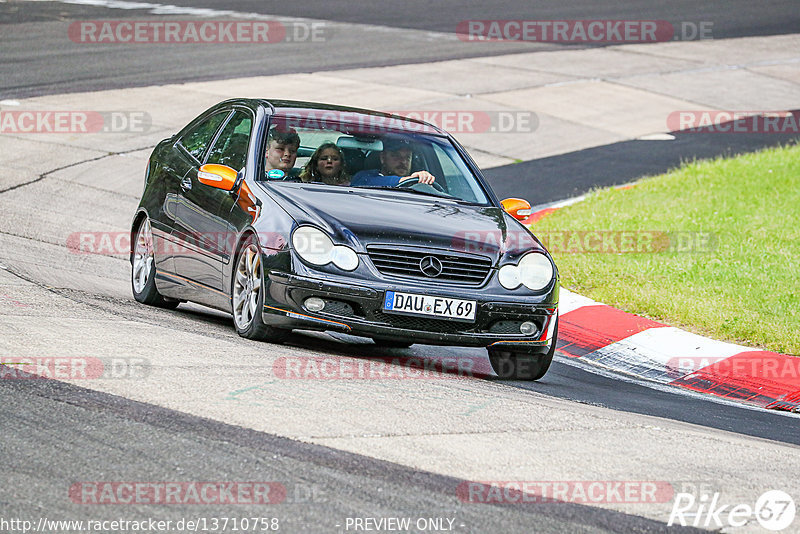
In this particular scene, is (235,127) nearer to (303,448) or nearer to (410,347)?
(410,347)

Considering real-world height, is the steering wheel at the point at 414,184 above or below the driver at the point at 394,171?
below

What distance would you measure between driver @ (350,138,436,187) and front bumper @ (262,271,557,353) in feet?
4.45

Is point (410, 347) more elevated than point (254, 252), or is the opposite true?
point (254, 252)

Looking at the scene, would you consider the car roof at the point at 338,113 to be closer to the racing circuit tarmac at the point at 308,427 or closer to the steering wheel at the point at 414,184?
the steering wheel at the point at 414,184

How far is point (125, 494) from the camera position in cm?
455

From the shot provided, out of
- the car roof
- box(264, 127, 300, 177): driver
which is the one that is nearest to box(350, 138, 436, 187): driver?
the car roof

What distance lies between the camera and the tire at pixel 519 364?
793cm

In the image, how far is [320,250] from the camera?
24.0ft

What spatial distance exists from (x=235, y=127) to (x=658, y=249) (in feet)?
16.1

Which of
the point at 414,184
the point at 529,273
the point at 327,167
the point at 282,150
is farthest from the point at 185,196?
the point at 529,273

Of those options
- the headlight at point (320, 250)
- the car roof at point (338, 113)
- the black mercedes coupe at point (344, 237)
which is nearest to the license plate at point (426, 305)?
the black mercedes coupe at point (344, 237)

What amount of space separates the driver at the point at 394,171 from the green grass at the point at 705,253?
2.48 metres

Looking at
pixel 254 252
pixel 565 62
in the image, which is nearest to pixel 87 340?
pixel 254 252

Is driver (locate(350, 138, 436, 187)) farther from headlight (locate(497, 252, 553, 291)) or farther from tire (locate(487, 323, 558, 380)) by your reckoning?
tire (locate(487, 323, 558, 380))
